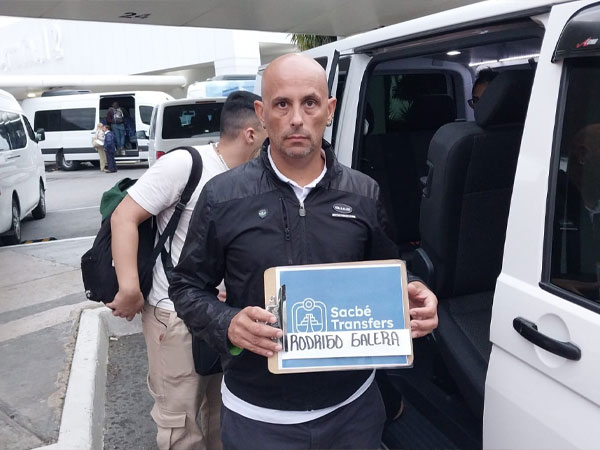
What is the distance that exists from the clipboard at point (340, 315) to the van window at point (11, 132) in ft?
28.0

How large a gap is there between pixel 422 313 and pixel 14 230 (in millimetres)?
8752

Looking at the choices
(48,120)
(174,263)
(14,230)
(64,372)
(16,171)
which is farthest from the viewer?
(48,120)

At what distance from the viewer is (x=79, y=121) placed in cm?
2214

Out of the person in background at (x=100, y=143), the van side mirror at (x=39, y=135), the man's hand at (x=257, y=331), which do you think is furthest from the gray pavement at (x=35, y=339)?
the person in background at (x=100, y=143)

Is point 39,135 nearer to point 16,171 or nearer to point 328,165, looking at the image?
point 16,171

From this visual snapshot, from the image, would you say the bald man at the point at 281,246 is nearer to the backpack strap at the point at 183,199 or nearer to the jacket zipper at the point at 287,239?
the jacket zipper at the point at 287,239

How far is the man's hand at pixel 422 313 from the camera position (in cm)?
158

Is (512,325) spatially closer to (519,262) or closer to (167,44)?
(519,262)

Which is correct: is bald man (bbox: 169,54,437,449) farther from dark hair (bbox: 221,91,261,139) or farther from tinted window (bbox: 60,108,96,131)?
tinted window (bbox: 60,108,96,131)

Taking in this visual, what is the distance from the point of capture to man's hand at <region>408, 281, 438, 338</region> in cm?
158

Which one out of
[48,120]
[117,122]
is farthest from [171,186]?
[48,120]

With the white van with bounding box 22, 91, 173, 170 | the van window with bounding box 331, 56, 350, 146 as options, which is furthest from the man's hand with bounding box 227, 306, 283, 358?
the white van with bounding box 22, 91, 173, 170

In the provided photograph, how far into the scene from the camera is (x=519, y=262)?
6.00 ft

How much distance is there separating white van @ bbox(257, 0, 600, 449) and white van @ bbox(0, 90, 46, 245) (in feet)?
20.9
